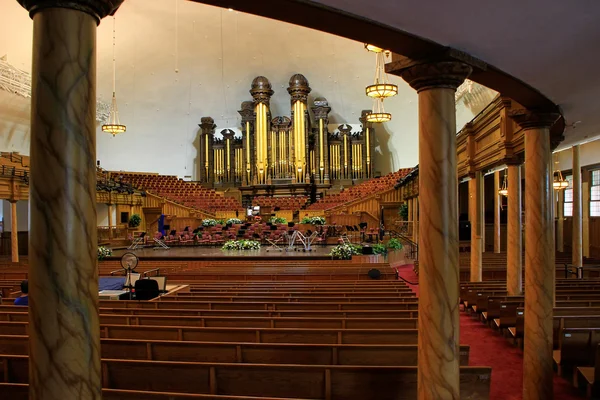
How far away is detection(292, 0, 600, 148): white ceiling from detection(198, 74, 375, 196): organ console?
77.2ft

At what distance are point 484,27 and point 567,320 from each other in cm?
400

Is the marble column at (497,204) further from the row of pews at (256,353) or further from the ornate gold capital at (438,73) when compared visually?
the ornate gold capital at (438,73)

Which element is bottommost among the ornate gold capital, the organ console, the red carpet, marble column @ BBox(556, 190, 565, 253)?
the red carpet

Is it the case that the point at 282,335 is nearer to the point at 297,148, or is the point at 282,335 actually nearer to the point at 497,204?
the point at 497,204

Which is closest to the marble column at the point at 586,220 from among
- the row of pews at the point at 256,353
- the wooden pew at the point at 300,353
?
the row of pews at the point at 256,353

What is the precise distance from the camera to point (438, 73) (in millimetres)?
3092

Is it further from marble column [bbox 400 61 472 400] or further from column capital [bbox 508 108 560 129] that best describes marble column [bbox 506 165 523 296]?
marble column [bbox 400 61 472 400]

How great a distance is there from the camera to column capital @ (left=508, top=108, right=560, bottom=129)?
468 cm

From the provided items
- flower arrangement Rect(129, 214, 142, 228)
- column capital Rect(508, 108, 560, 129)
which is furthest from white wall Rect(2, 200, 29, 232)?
column capital Rect(508, 108, 560, 129)

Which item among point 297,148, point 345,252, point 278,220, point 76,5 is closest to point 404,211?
point 278,220

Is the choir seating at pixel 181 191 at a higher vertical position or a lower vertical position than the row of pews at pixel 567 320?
higher

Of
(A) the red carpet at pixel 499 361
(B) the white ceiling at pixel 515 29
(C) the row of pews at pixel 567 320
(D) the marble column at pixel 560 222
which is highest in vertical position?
(B) the white ceiling at pixel 515 29

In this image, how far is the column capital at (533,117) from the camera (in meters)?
4.68

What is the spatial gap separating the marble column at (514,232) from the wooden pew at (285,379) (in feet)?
13.3
